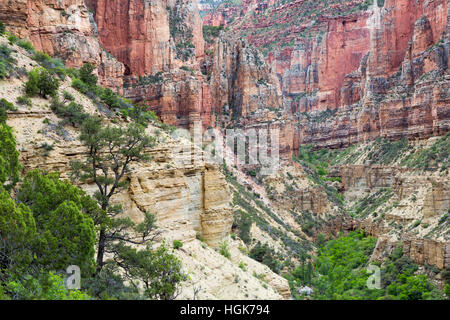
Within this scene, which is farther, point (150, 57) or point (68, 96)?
point (150, 57)

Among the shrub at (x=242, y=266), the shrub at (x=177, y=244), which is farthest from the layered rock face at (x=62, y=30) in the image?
the shrub at (x=242, y=266)

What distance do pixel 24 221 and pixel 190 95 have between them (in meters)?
55.6

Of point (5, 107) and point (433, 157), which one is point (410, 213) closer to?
point (433, 157)

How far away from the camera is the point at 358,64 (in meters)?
158

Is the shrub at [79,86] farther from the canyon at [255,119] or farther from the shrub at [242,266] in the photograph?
the shrub at [242,266]

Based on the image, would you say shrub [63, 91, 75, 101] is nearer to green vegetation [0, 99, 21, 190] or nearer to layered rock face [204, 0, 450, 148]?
green vegetation [0, 99, 21, 190]

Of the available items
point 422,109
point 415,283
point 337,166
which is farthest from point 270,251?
point 337,166

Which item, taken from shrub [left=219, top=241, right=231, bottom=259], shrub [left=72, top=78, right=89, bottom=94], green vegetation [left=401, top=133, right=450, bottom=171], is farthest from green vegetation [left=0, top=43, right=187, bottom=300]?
green vegetation [left=401, top=133, right=450, bottom=171]

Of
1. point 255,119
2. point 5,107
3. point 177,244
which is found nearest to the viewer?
point 5,107

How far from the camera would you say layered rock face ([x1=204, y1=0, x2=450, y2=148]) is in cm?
9706

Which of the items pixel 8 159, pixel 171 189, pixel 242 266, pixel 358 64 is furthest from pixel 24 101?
pixel 358 64

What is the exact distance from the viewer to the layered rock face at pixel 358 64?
318ft

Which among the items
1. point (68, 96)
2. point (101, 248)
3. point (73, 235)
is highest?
point (68, 96)

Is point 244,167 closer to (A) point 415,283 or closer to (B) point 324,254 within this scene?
(B) point 324,254
